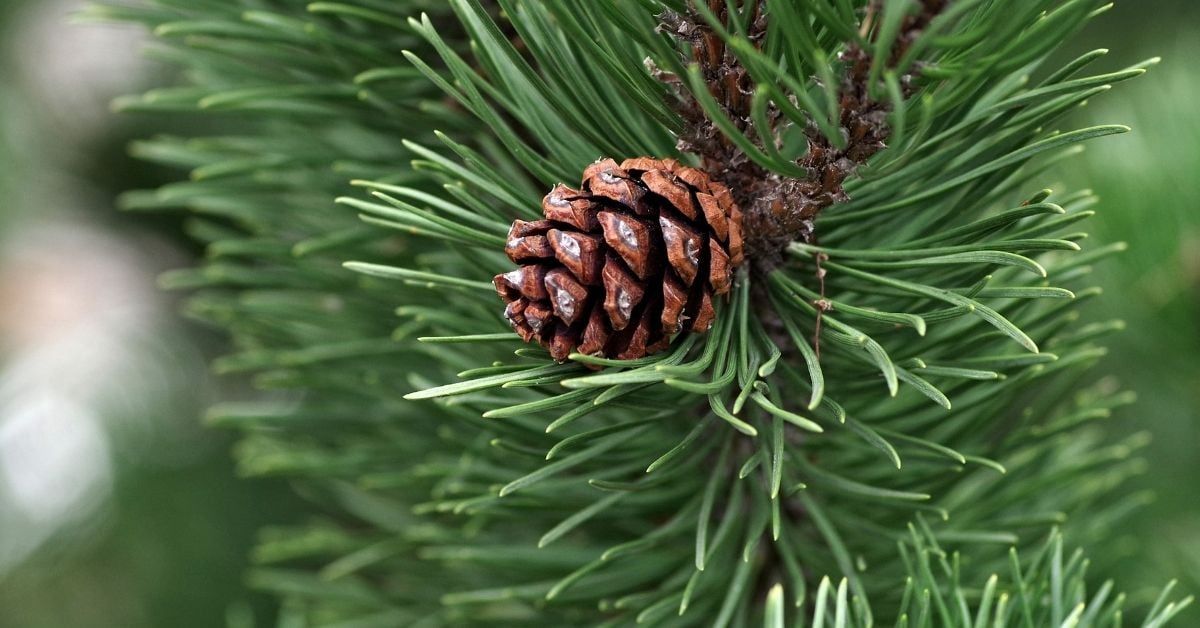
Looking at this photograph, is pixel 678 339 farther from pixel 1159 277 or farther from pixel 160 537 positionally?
pixel 160 537

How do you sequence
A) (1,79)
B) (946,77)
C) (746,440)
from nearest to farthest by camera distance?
(946,77) → (746,440) → (1,79)

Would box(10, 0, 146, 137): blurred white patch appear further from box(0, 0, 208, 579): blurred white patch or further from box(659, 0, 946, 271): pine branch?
box(659, 0, 946, 271): pine branch

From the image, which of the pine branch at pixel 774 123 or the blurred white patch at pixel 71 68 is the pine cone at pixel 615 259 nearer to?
the pine branch at pixel 774 123

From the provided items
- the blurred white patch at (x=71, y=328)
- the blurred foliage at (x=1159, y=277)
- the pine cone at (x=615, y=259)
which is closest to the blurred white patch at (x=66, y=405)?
the blurred white patch at (x=71, y=328)

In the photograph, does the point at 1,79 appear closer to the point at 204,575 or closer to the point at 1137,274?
the point at 204,575

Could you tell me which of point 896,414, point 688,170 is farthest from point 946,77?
point 896,414

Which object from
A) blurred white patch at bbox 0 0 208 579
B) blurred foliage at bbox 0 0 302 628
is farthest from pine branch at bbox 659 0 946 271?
blurred foliage at bbox 0 0 302 628
